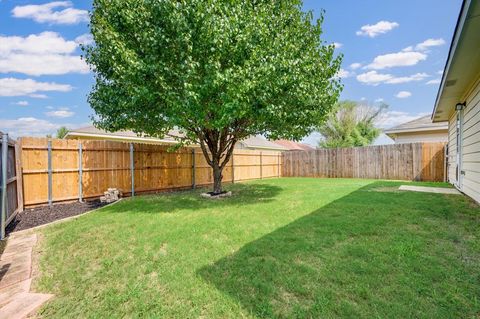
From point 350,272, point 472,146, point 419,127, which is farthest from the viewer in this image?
point 419,127

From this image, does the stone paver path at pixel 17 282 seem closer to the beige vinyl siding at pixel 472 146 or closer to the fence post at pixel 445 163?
the beige vinyl siding at pixel 472 146

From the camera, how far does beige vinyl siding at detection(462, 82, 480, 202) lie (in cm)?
576

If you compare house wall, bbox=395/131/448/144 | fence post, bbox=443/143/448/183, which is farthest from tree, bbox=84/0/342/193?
house wall, bbox=395/131/448/144

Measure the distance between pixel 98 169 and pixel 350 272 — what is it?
7824 millimetres

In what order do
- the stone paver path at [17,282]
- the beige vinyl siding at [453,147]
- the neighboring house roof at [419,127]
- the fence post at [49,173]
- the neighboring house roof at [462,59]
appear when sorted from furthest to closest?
1. the neighboring house roof at [419,127]
2. the beige vinyl siding at [453,147]
3. the fence post at [49,173]
4. the neighboring house roof at [462,59]
5. the stone paver path at [17,282]

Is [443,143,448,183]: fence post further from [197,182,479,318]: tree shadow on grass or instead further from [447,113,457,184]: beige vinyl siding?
[197,182,479,318]: tree shadow on grass

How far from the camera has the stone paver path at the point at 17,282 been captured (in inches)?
95.8

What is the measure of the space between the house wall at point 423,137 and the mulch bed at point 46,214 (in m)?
16.1

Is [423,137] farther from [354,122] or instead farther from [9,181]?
[9,181]

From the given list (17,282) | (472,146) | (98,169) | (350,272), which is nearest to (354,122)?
(472,146)

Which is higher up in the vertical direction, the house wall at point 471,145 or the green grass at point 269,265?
the house wall at point 471,145

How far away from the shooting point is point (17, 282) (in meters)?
2.95

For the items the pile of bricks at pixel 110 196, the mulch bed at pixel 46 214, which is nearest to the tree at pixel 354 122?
the pile of bricks at pixel 110 196

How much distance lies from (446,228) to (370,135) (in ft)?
87.1
